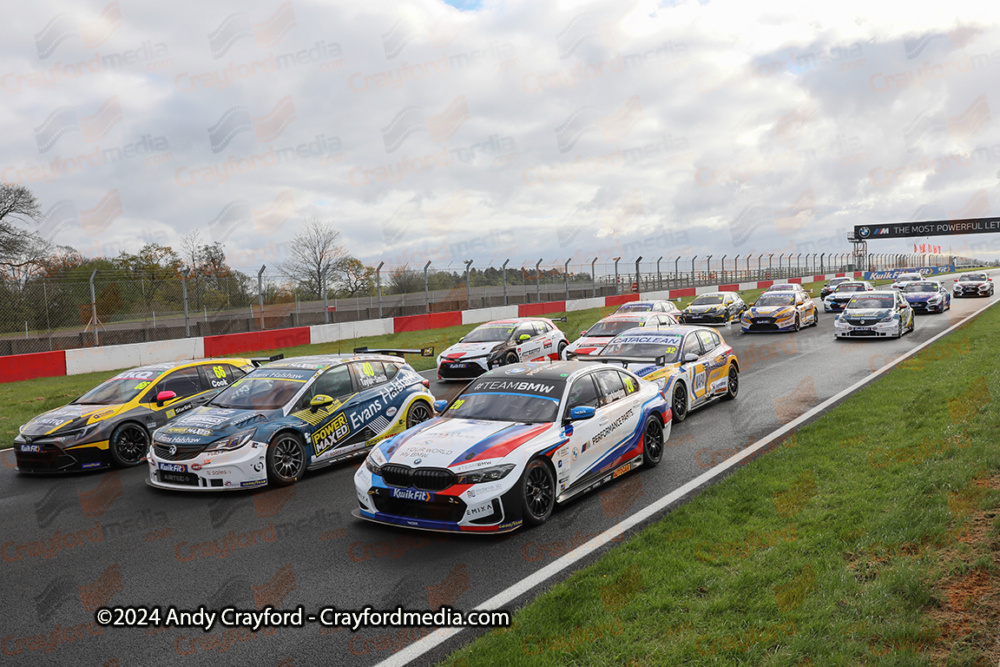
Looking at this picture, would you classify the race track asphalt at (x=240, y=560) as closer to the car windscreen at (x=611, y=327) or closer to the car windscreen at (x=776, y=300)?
the car windscreen at (x=611, y=327)

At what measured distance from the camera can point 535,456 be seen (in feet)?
20.0

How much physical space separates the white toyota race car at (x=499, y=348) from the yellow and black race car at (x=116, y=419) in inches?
231

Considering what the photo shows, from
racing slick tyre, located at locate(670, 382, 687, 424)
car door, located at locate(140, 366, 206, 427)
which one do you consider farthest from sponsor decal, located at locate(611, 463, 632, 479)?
car door, located at locate(140, 366, 206, 427)

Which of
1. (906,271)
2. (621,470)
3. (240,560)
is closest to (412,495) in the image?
(240,560)

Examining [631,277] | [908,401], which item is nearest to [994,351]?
[908,401]

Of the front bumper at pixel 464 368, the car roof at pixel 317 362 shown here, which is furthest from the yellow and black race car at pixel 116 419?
the front bumper at pixel 464 368

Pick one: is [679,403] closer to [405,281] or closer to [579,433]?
[579,433]

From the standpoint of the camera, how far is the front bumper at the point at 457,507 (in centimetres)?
570

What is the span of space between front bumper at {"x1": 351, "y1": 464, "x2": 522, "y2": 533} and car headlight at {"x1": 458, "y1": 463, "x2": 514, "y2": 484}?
3 cm

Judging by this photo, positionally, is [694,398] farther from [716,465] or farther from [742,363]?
[742,363]

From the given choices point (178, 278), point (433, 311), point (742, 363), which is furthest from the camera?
point (433, 311)

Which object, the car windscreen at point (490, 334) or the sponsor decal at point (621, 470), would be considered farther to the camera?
the car windscreen at point (490, 334)

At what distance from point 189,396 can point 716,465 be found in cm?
738

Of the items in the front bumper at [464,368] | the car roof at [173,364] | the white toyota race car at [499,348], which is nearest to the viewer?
the car roof at [173,364]
